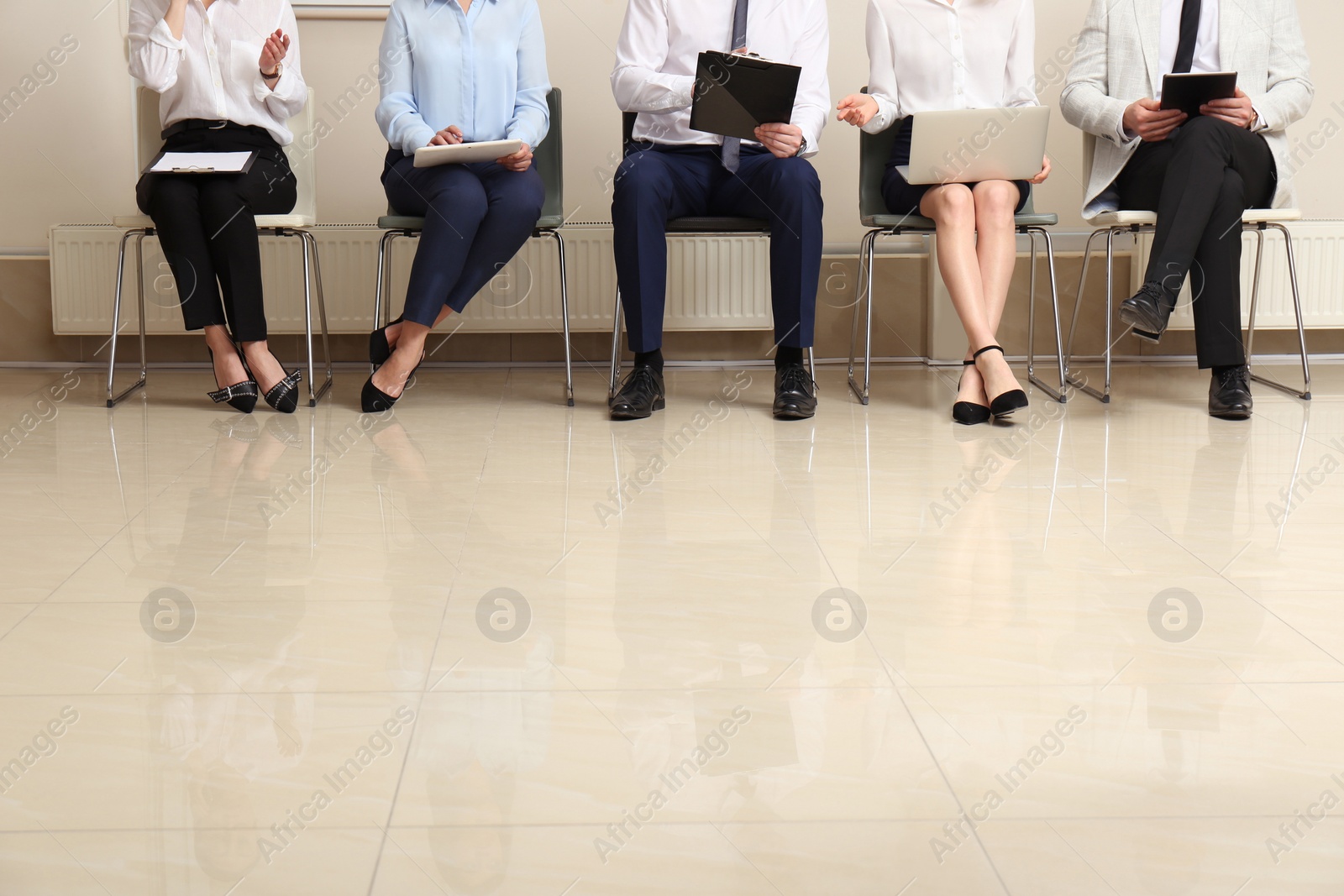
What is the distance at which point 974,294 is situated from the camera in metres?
2.56

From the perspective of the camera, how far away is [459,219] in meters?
2.58

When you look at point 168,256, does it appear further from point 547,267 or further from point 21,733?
point 21,733

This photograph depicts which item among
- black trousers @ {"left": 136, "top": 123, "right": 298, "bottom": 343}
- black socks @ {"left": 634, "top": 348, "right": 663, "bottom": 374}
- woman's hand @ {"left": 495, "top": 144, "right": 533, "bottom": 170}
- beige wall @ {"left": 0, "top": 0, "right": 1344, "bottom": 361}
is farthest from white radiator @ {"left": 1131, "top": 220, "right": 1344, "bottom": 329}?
black trousers @ {"left": 136, "top": 123, "right": 298, "bottom": 343}

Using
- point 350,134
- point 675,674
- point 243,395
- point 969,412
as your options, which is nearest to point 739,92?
point 969,412

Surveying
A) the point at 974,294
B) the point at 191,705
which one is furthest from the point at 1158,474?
the point at 191,705

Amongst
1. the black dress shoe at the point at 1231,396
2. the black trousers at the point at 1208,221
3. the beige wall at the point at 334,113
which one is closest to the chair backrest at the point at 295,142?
the beige wall at the point at 334,113

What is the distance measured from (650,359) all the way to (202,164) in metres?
1.06

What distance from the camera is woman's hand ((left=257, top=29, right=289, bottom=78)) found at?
2574 mm

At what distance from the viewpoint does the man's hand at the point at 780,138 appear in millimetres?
2553

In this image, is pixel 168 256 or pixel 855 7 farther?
pixel 855 7

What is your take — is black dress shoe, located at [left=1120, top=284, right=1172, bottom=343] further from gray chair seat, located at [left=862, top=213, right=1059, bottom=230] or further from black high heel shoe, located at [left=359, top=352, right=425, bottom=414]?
black high heel shoe, located at [left=359, top=352, right=425, bottom=414]

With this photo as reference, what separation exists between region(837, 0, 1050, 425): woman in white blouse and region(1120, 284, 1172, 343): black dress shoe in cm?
32

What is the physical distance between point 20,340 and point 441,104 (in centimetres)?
160

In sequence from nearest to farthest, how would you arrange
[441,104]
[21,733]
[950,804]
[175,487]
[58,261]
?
[950,804] < [21,733] < [175,487] < [441,104] < [58,261]
